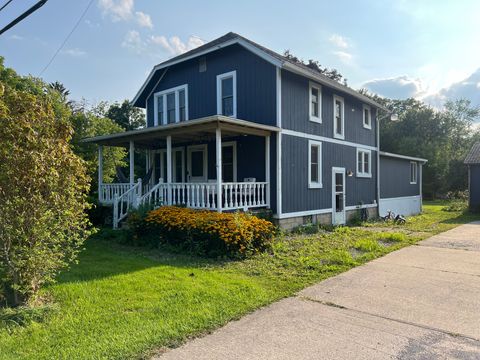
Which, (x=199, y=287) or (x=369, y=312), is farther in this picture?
(x=199, y=287)

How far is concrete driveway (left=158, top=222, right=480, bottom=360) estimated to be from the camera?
12.3 ft

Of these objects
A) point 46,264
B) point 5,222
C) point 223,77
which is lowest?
point 46,264

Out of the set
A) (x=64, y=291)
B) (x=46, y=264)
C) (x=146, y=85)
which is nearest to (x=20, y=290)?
(x=46, y=264)

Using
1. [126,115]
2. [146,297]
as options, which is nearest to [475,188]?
[146,297]

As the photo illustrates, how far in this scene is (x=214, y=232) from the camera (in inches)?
325

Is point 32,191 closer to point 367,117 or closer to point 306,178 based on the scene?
point 306,178

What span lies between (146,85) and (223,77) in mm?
4384

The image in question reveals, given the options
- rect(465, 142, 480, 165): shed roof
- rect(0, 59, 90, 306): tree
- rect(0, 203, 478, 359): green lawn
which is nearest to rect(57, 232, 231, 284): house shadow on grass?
rect(0, 203, 478, 359): green lawn

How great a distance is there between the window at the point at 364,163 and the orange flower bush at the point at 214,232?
9.25m

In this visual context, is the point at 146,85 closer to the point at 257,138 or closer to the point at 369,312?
the point at 257,138

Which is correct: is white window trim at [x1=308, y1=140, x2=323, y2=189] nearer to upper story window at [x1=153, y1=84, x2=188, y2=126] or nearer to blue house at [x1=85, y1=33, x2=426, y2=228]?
blue house at [x1=85, y1=33, x2=426, y2=228]

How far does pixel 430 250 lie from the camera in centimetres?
936

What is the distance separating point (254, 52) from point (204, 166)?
470 cm

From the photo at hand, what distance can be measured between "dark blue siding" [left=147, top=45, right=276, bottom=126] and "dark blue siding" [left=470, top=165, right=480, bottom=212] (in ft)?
53.8
